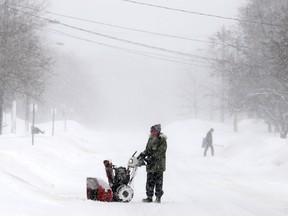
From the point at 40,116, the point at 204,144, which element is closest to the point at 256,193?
the point at 204,144

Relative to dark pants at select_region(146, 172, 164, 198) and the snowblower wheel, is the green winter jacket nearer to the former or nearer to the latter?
dark pants at select_region(146, 172, 164, 198)

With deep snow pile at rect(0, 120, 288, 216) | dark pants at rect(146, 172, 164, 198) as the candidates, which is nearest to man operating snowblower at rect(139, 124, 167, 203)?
dark pants at rect(146, 172, 164, 198)

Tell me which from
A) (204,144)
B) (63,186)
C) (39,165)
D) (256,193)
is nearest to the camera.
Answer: (256,193)

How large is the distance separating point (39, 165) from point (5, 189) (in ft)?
28.9

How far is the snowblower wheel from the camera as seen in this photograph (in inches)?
462

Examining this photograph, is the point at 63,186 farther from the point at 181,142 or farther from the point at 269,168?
the point at 181,142

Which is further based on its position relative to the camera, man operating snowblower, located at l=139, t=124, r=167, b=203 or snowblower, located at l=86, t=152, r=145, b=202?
man operating snowblower, located at l=139, t=124, r=167, b=203

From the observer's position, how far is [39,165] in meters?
19.3

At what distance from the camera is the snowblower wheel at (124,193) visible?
462 inches

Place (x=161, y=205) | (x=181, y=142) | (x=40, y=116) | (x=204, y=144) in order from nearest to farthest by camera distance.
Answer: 1. (x=161, y=205)
2. (x=204, y=144)
3. (x=181, y=142)
4. (x=40, y=116)

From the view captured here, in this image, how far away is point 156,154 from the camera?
1189 centimetres

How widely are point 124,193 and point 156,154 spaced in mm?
1081

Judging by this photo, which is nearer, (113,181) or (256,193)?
(113,181)

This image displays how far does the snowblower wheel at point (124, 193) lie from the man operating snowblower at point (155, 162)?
0.42m
